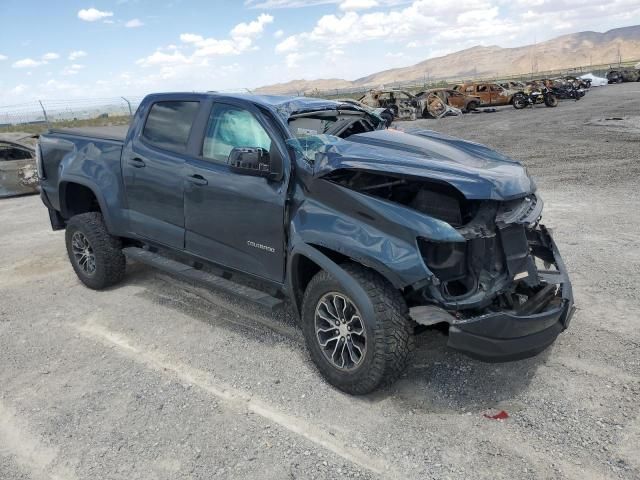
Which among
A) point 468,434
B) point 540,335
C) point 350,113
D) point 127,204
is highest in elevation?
point 350,113

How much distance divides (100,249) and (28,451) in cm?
251

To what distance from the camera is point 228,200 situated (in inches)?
161

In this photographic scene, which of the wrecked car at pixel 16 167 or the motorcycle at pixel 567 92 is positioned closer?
the wrecked car at pixel 16 167

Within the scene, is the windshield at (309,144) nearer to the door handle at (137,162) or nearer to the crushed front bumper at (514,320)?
the crushed front bumper at (514,320)

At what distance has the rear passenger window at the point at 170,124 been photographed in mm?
4559

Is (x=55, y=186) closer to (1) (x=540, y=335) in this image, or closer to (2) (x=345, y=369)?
(2) (x=345, y=369)

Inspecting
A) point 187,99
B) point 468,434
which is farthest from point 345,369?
point 187,99

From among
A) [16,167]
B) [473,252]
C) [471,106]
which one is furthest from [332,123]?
[471,106]

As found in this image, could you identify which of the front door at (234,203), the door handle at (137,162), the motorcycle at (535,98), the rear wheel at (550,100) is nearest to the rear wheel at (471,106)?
the motorcycle at (535,98)

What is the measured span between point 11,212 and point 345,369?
9024mm

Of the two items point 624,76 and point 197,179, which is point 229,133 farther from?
point 624,76

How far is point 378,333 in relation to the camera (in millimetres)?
3205

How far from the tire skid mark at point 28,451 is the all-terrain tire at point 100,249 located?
2081 mm

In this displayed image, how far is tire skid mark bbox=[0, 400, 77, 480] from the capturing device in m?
2.96
